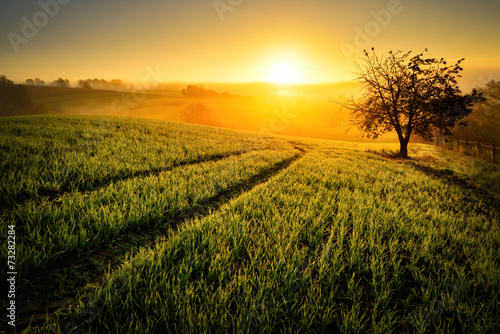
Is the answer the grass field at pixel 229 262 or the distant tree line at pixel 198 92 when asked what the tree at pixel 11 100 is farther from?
the grass field at pixel 229 262

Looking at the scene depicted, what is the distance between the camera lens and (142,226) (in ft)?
12.3

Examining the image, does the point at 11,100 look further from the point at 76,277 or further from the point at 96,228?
the point at 76,277

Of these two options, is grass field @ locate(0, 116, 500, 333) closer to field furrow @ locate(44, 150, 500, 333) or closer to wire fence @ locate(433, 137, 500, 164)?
field furrow @ locate(44, 150, 500, 333)

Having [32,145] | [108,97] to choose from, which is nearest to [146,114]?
[108,97]

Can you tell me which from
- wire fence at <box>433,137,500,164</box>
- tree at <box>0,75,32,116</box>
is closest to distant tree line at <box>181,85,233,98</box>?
tree at <box>0,75,32,116</box>

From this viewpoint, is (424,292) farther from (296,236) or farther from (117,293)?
(117,293)

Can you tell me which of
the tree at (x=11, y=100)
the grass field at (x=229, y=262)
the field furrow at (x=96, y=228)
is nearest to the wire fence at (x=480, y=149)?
the grass field at (x=229, y=262)

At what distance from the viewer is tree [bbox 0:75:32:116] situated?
7000cm

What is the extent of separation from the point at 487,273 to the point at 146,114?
97701 mm

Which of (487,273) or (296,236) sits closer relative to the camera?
(487,273)

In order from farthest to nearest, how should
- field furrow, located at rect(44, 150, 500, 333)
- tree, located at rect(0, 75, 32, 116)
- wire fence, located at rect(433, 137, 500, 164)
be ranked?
tree, located at rect(0, 75, 32, 116) → wire fence, located at rect(433, 137, 500, 164) → field furrow, located at rect(44, 150, 500, 333)

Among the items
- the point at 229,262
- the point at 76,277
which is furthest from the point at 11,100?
the point at 229,262

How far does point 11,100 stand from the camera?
234 feet

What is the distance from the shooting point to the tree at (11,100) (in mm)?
70000
